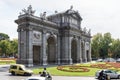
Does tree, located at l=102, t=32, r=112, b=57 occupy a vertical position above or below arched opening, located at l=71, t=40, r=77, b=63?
above

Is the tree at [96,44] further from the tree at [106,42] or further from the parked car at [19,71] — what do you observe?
the parked car at [19,71]

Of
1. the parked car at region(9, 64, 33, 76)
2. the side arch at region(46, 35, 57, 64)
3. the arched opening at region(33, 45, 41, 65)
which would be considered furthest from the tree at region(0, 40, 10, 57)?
the parked car at region(9, 64, 33, 76)

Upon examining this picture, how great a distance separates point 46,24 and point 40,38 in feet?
17.0

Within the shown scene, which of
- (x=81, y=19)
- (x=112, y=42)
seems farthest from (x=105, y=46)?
(x=81, y=19)

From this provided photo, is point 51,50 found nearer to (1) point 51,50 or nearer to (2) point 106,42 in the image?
(1) point 51,50

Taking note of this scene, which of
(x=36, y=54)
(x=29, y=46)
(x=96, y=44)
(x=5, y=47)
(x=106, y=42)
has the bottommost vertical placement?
(x=36, y=54)

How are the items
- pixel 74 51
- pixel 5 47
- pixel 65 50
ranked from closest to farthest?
pixel 65 50, pixel 74 51, pixel 5 47

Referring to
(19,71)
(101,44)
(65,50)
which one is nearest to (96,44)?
Answer: (101,44)

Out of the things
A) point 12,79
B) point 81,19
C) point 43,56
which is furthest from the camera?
point 81,19

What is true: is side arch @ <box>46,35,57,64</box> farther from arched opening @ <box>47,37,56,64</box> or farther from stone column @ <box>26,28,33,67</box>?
stone column @ <box>26,28,33,67</box>

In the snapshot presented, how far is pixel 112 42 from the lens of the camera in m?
127

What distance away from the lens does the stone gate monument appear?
187 feet

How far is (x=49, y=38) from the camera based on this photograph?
69.3 m

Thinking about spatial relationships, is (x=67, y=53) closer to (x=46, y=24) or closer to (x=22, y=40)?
(x=46, y=24)
